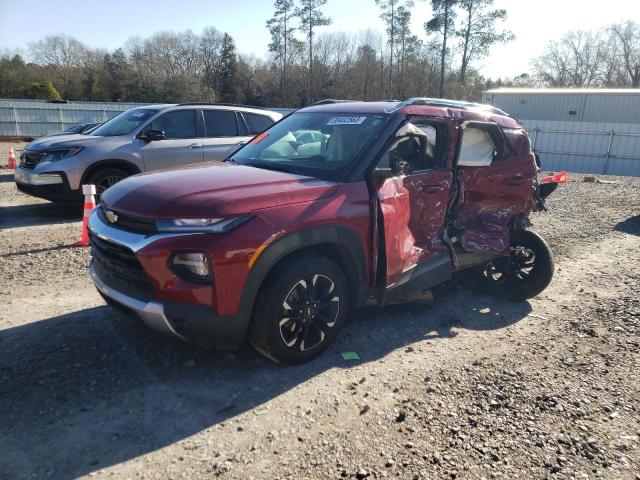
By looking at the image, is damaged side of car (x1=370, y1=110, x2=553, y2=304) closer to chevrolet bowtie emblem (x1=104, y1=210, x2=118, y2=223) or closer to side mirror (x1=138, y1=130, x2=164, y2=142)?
chevrolet bowtie emblem (x1=104, y1=210, x2=118, y2=223)

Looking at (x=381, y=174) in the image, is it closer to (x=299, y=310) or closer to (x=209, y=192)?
(x=299, y=310)

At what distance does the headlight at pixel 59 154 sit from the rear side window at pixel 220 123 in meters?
2.16

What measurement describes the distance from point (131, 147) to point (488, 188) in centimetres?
583

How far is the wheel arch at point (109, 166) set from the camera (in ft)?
25.1

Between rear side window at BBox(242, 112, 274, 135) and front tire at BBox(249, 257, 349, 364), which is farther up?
rear side window at BBox(242, 112, 274, 135)

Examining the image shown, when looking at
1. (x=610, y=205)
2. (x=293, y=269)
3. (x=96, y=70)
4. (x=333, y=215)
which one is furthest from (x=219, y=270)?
(x=96, y=70)

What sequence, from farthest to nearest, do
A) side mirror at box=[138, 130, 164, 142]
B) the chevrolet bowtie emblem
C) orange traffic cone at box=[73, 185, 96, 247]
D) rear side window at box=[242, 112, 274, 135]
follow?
rear side window at box=[242, 112, 274, 135], side mirror at box=[138, 130, 164, 142], orange traffic cone at box=[73, 185, 96, 247], the chevrolet bowtie emblem

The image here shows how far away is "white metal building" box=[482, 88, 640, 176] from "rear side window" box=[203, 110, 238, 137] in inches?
711

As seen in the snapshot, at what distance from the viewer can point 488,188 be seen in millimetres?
4723

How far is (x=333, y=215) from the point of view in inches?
134

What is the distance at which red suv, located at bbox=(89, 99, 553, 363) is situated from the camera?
2.98 m

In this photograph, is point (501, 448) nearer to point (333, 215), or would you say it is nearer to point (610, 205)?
point (333, 215)

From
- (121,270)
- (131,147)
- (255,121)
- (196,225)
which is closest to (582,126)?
(255,121)

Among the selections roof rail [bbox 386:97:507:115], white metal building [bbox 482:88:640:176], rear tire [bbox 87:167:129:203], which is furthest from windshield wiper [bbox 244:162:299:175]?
white metal building [bbox 482:88:640:176]
